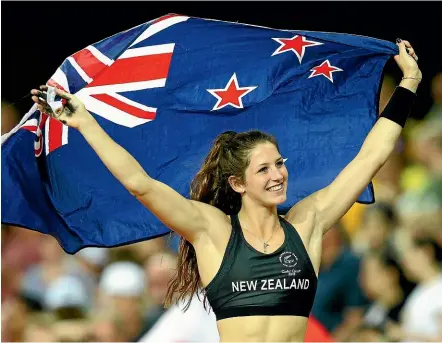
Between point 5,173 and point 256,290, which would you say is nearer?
point 256,290

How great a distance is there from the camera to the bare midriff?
17.4 feet

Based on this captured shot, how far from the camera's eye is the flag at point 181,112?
241 inches

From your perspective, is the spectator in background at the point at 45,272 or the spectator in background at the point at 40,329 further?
the spectator in background at the point at 45,272

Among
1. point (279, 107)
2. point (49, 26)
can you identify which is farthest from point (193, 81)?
point (49, 26)

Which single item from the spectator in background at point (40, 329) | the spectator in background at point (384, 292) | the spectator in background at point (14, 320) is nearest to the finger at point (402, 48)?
the spectator in background at point (384, 292)

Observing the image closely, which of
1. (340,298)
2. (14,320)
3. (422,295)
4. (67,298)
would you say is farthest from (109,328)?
(422,295)

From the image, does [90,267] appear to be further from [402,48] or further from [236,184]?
[402,48]

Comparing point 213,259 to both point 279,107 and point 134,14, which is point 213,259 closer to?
point 279,107

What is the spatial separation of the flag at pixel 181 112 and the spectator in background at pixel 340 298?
188 cm

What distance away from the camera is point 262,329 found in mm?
5312

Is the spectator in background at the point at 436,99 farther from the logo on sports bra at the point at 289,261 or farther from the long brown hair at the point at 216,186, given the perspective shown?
the logo on sports bra at the point at 289,261

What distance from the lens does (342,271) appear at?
810 cm

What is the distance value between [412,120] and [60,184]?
206 inches

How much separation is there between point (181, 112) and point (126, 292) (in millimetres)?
2598
